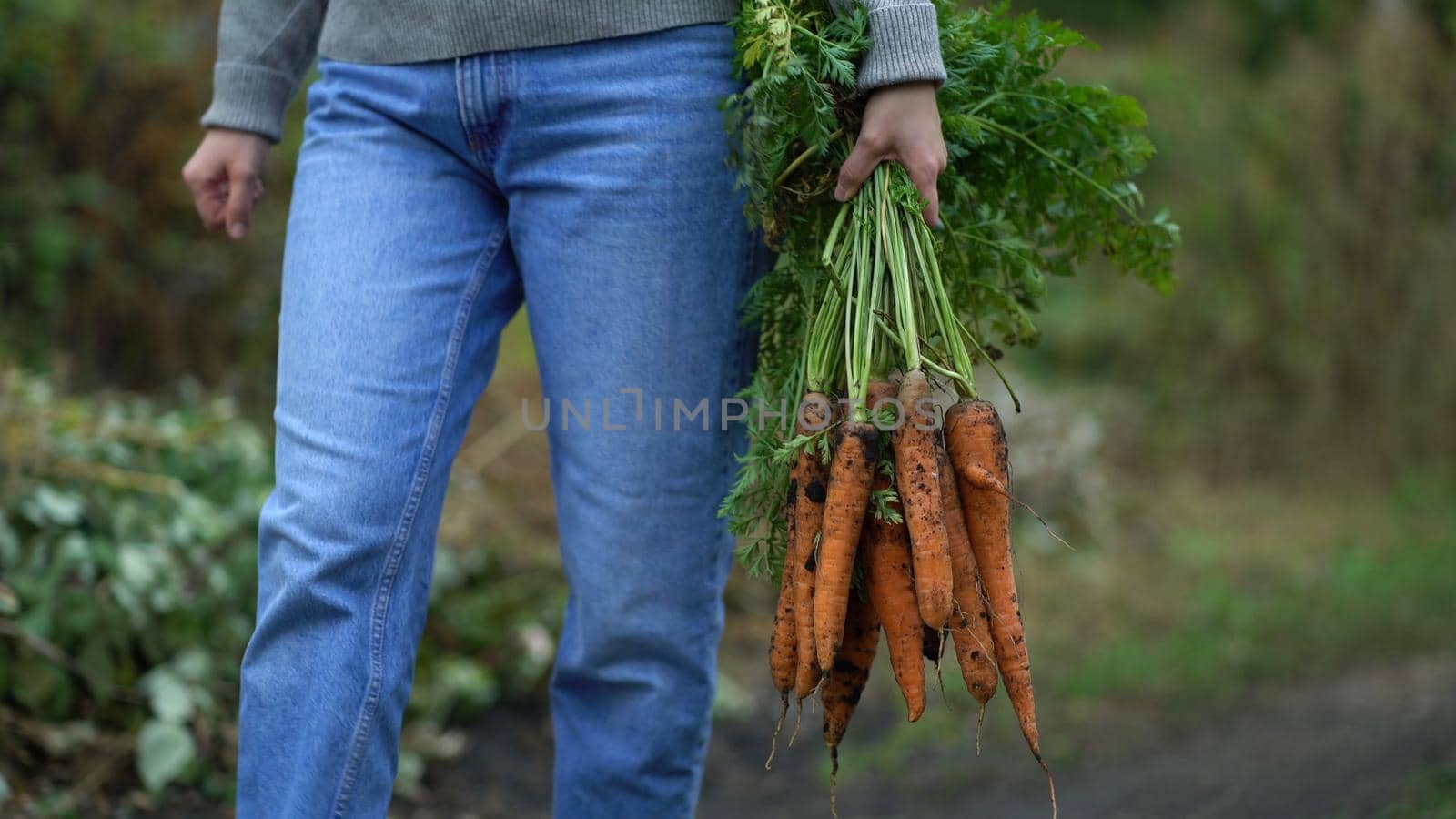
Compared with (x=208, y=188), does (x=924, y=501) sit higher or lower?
lower

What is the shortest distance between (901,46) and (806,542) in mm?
671

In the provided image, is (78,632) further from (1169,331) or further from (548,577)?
(1169,331)

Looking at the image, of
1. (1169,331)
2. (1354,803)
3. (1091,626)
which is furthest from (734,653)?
(1169,331)

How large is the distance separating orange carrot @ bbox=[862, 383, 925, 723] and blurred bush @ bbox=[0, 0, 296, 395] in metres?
2.73

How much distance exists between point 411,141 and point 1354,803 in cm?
230

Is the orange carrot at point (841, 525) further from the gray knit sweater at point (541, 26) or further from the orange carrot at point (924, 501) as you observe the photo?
the gray knit sweater at point (541, 26)

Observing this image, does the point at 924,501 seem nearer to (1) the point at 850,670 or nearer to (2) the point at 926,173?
(1) the point at 850,670

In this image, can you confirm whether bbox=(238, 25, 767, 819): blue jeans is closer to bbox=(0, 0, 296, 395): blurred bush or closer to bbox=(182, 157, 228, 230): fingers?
bbox=(182, 157, 228, 230): fingers

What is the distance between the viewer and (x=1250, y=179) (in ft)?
17.9

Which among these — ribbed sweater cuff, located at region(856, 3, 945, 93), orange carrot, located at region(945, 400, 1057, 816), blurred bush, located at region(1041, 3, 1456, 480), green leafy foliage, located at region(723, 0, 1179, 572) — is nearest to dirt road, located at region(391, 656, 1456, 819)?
orange carrot, located at region(945, 400, 1057, 816)

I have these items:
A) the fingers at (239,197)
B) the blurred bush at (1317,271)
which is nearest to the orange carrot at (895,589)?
the fingers at (239,197)

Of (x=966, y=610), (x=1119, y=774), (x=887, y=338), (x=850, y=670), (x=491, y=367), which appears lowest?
(x=1119, y=774)

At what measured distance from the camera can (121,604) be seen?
8.61 feet

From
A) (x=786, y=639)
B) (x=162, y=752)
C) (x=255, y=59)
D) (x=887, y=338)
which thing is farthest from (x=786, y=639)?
(x=162, y=752)
